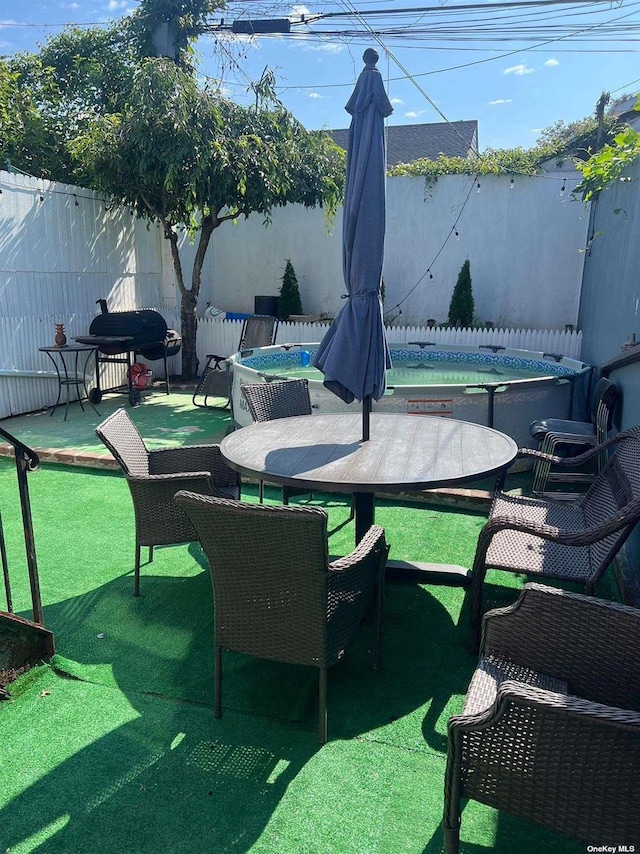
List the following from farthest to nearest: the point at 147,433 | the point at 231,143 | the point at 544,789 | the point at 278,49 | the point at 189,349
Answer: the point at 278,49 → the point at 189,349 → the point at 231,143 → the point at 147,433 → the point at 544,789

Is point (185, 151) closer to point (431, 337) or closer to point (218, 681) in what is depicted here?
point (431, 337)

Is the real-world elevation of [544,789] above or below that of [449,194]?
below

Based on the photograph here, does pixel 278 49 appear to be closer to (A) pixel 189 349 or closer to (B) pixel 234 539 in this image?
(A) pixel 189 349

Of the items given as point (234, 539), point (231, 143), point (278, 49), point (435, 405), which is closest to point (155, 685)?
point (234, 539)

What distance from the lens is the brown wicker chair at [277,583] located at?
2.03 meters

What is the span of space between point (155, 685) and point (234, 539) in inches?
36.1

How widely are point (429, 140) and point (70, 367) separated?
14152 mm

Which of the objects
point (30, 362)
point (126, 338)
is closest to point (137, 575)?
point (126, 338)

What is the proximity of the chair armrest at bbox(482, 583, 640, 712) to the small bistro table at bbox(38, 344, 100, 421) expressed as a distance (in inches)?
267

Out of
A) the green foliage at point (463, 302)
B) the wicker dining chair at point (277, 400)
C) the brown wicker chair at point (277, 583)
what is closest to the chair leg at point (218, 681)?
the brown wicker chair at point (277, 583)

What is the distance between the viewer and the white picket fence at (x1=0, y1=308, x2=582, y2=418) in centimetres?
754

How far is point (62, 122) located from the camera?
1070 cm

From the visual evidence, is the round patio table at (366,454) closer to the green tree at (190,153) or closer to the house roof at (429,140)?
the green tree at (190,153)

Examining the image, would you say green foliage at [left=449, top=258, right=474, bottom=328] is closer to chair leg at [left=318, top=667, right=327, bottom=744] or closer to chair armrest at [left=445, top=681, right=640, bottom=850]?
chair leg at [left=318, top=667, right=327, bottom=744]
